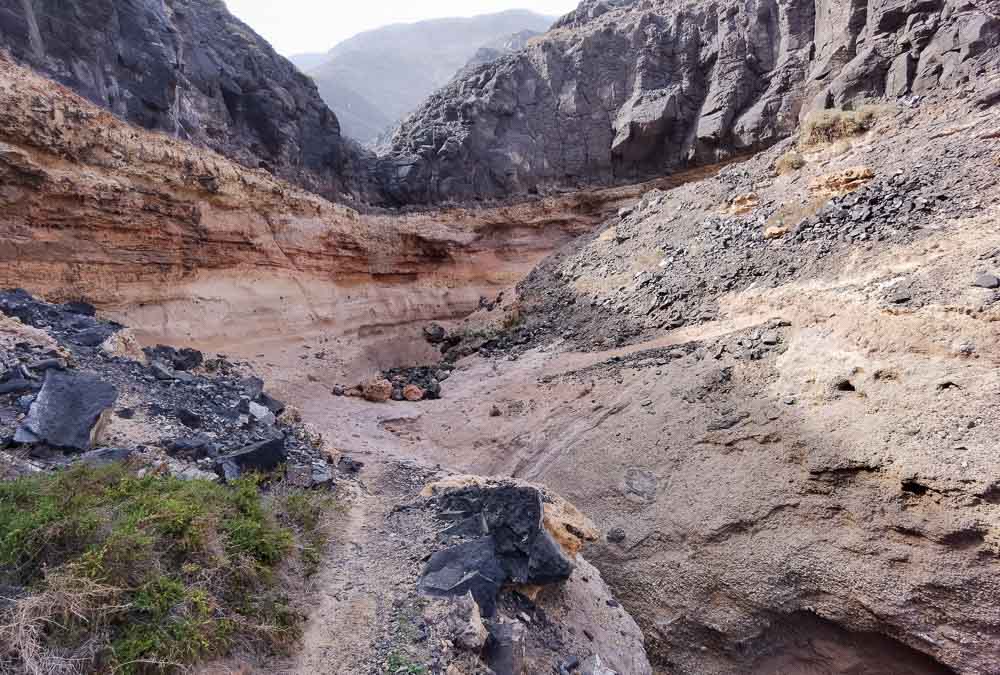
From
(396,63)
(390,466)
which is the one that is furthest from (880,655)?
(396,63)

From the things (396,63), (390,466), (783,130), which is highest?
(396,63)

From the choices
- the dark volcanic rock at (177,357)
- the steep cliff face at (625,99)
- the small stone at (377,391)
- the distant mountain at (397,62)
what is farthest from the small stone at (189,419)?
the distant mountain at (397,62)

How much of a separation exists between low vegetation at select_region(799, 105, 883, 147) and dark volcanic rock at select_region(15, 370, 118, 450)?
13325 mm

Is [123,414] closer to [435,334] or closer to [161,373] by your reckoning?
[161,373]

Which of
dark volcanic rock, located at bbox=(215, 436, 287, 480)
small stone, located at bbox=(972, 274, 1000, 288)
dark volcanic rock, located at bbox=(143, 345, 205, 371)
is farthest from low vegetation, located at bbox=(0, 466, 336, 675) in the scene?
small stone, located at bbox=(972, 274, 1000, 288)

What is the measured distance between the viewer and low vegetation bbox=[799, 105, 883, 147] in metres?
10.7

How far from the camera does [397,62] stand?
2692 inches

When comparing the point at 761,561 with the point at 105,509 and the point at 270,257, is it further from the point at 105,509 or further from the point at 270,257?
the point at 270,257

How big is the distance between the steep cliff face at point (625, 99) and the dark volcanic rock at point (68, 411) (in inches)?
551

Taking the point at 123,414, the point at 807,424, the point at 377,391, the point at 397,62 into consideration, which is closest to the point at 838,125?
the point at 807,424

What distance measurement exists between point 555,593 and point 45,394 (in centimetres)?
446

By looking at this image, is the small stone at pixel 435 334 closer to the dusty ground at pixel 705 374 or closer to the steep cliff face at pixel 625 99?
the dusty ground at pixel 705 374

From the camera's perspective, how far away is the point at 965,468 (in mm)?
3723

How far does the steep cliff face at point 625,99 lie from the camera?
1540cm
